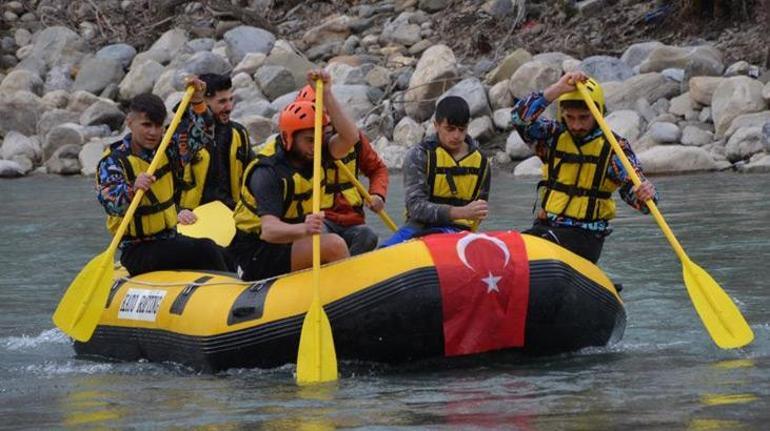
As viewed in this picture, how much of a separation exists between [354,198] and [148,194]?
951 mm

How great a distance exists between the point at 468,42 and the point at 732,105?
5161 mm

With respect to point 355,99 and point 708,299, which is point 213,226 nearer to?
point 708,299

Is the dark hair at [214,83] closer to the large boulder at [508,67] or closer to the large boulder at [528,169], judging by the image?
the large boulder at [528,169]

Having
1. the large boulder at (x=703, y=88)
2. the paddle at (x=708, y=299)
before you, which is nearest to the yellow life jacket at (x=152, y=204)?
the paddle at (x=708, y=299)

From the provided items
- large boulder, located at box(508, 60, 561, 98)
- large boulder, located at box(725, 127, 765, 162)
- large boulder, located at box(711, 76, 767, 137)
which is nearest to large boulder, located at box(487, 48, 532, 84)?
large boulder, located at box(508, 60, 561, 98)

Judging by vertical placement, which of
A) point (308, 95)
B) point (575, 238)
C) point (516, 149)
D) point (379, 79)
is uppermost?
point (308, 95)

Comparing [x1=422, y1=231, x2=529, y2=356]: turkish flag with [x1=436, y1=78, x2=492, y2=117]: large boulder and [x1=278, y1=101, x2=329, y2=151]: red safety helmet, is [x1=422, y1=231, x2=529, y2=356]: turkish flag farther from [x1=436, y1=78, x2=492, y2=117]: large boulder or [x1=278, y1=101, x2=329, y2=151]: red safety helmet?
[x1=436, y1=78, x2=492, y2=117]: large boulder

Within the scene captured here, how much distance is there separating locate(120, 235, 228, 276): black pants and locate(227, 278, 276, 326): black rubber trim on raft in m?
0.85

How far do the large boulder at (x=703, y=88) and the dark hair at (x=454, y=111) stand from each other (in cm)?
924

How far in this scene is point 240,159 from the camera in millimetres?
8031

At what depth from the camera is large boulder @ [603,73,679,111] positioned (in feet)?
52.8

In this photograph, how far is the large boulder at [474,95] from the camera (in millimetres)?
16625

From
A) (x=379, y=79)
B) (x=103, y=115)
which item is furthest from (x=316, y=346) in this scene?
(x=103, y=115)

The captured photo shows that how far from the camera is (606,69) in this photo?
17.1m
